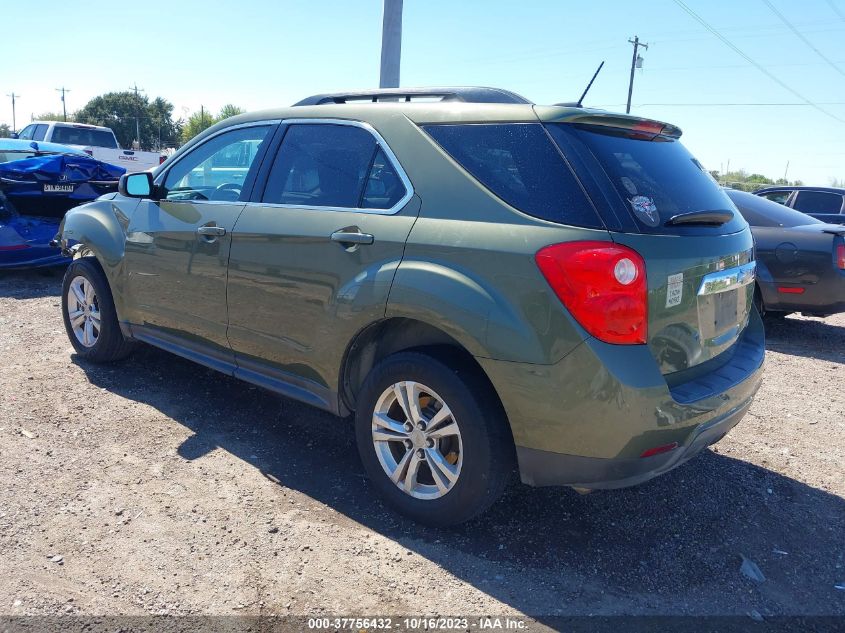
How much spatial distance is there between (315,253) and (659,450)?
1.80m

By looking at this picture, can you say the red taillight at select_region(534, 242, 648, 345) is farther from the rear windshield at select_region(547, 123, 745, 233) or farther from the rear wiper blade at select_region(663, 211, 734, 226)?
the rear wiper blade at select_region(663, 211, 734, 226)

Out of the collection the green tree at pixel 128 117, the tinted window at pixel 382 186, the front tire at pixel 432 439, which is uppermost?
the green tree at pixel 128 117

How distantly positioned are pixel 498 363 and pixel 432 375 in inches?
13.2

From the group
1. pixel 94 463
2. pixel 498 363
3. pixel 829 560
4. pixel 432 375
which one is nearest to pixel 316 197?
pixel 432 375

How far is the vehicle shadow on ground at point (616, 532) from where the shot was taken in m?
2.69

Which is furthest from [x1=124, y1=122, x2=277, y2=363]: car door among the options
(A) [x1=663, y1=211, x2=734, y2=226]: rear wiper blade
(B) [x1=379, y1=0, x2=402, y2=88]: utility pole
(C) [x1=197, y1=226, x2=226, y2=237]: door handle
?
(B) [x1=379, y1=0, x2=402, y2=88]: utility pole

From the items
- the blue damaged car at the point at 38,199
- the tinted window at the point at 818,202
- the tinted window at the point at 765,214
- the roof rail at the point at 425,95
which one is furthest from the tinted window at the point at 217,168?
the tinted window at the point at 818,202

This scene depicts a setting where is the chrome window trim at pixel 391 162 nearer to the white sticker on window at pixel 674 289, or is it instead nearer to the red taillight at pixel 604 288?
the red taillight at pixel 604 288

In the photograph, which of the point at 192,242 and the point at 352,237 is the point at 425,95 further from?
the point at 192,242

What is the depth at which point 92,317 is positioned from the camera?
5027 mm

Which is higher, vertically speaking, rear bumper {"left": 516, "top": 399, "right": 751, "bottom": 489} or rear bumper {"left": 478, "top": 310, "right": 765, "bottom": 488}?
rear bumper {"left": 478, "top": 310, "right": 765, "bottom": 488}

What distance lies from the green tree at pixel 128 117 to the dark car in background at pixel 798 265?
7357cm

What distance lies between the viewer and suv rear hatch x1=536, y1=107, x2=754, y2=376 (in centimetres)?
262

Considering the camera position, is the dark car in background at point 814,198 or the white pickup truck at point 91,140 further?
the white pickup truck at point 91,140
